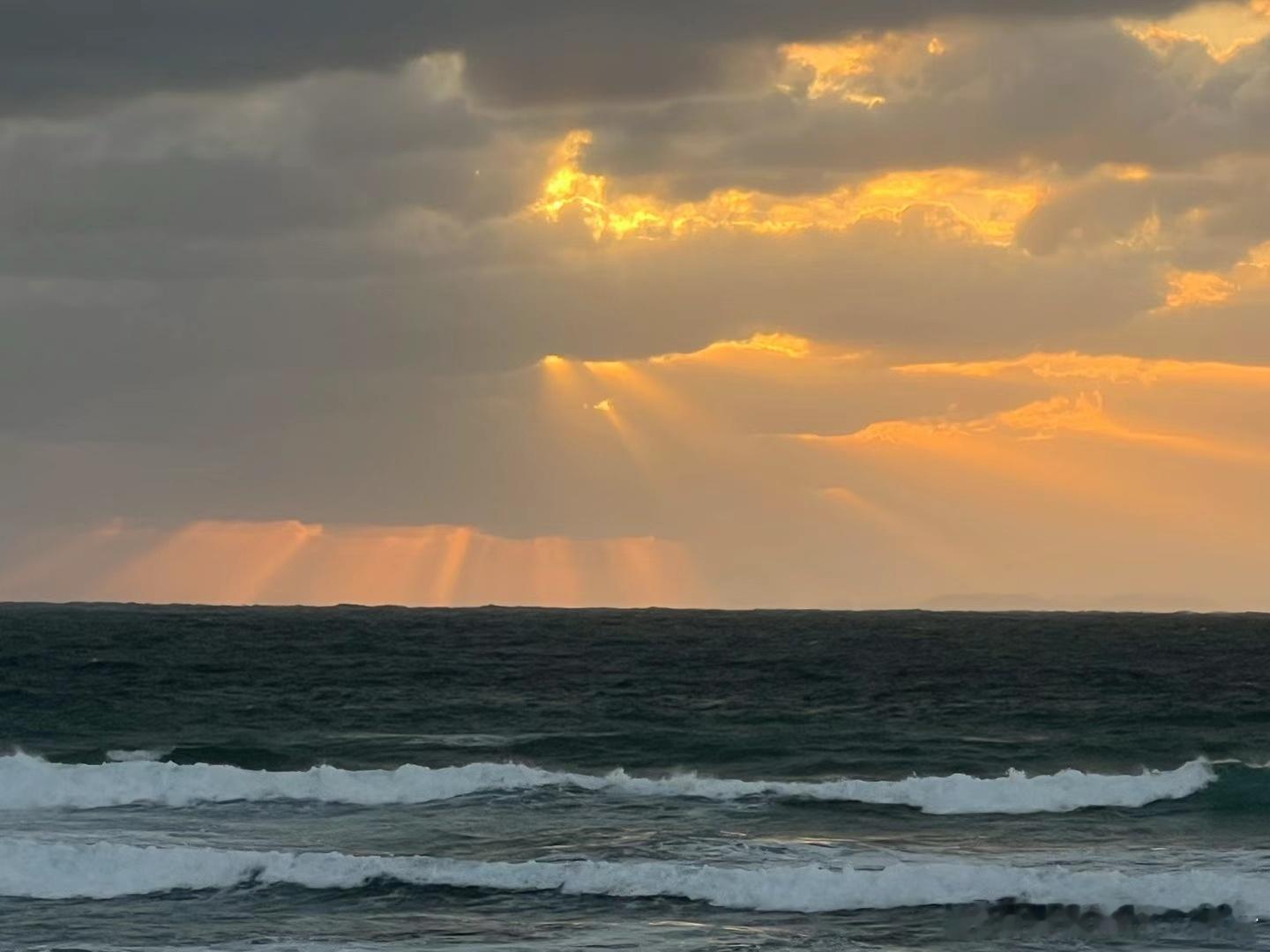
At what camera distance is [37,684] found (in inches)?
2938

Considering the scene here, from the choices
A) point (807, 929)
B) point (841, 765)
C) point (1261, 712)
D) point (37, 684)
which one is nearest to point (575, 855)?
point (807, 929)

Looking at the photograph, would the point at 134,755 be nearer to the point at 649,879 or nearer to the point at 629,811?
the point at 629,811

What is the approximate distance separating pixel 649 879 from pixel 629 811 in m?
8.92

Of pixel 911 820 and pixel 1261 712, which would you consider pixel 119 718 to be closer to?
pixel 911 820

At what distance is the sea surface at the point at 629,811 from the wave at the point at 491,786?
12cm

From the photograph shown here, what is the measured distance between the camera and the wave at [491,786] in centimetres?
4406

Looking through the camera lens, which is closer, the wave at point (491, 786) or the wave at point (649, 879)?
the wave at point (649, 879)

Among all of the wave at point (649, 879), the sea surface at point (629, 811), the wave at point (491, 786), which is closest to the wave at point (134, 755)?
the sea surface at point (629, 811)

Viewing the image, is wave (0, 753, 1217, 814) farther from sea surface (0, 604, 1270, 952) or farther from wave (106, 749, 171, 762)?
wave (106, 749, 171, 762)

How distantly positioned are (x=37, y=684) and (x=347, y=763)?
2824cm

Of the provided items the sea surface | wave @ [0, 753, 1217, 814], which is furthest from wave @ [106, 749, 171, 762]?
wave @ [0, 753, 1217, 814]

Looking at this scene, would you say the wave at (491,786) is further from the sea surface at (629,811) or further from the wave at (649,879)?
the wave at (649,879)

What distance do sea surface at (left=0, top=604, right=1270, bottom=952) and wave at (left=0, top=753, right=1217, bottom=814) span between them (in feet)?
0.38

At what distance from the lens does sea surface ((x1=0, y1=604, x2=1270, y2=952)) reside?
30906 mm
